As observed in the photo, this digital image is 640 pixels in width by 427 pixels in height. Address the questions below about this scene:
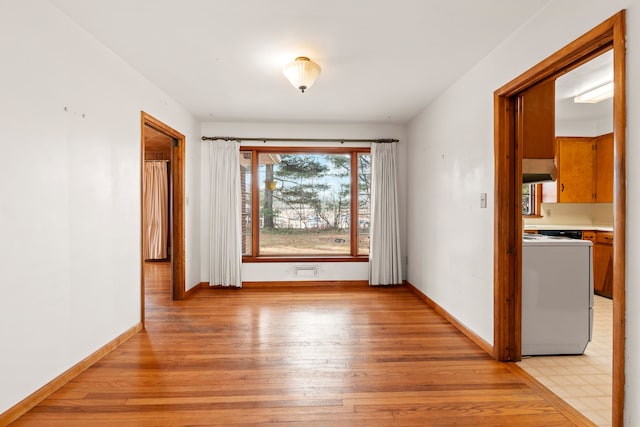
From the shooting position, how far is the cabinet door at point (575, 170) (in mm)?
5219

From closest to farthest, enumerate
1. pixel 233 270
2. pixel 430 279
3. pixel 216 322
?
pixel 216 322, pixel 430 279, pixel 233 270

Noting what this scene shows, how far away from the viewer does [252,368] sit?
2590 millimetres

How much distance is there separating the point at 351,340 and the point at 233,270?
249 centimetres

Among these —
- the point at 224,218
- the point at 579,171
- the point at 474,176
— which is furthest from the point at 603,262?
the point at 224,218

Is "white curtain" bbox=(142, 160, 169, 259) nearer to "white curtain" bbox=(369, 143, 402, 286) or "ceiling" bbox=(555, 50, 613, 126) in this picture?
"white curtain" bbox=(369, 143, 402, 286)

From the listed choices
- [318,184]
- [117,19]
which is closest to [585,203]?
[318,184]

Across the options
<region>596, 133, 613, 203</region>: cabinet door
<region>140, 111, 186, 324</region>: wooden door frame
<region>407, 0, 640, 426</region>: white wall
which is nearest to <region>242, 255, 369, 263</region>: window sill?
<region>407, 0, 640, 426</region>: white wall

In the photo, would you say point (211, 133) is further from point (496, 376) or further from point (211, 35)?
point (496, 376)

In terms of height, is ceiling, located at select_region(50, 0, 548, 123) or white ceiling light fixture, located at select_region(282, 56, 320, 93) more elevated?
ceiling, located at select_region(50, 0, 548, 123)

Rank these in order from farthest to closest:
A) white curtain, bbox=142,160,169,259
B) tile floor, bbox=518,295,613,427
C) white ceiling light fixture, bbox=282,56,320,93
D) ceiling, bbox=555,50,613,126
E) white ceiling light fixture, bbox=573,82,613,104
Result: white curtain, bbox=142,160,169,259, white ceiling light fixture, bbox=573,82,613,104, ceiling, bbox=555,50,613,126, white ceiling light fixture, bbox=282,56,320,93, tile floor, bbox=518,295,613,427

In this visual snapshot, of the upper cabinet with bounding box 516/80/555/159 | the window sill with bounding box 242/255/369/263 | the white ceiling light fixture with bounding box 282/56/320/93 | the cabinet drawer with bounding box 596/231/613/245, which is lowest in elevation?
the window sill with bounding box 242/255/369/263

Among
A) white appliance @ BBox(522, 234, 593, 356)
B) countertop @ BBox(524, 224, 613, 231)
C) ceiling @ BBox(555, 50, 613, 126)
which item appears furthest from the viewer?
countertop @ BBox(524, 224, 613, 231)

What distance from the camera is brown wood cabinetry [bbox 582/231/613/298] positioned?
182 inches

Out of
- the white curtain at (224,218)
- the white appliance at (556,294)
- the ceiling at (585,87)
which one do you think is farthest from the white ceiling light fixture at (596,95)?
the white curtain at (224,218)
